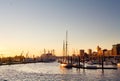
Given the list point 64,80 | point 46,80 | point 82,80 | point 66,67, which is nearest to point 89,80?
point 82,80

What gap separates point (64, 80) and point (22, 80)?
39.4ft

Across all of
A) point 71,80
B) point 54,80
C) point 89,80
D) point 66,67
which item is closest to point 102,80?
point 89,80

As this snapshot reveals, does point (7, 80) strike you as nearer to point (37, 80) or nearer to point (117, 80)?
point (37, 80)

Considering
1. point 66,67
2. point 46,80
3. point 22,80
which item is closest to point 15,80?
point 22,80

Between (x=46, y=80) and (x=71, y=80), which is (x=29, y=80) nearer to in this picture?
(x=46, y=80)

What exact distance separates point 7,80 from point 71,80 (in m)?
18.4

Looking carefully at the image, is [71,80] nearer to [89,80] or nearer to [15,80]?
[89,80]

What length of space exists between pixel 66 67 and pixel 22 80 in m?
70.3

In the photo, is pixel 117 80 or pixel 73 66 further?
pixel 73 66

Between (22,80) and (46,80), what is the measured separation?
23.0 ft

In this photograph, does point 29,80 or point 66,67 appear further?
point 66,67

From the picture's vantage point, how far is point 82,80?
79.6m

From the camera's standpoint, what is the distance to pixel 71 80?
3125 inches

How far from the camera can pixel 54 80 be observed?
78750 mm
